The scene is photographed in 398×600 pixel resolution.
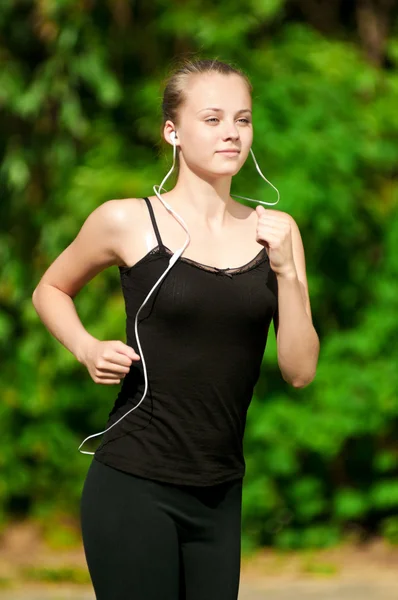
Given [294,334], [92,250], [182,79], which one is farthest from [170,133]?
[294,334]

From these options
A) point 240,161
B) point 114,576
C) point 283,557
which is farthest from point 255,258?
point 283,557

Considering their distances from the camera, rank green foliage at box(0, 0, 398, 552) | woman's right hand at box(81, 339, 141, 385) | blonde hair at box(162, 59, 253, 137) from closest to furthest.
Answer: woman's right hand at box(81, 339, 141, 385) < blonde hair at box(162, 59, 253, 137) < green foliage at box(0, 0, 398, 552)

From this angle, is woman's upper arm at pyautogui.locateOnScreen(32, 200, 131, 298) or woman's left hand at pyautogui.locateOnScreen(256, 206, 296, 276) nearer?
woman's left hand at pyautogui.locateOnScreen(256, 206, 296, 276)

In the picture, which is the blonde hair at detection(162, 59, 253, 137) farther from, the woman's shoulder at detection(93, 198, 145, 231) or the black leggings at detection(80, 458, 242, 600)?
the black leggings at detection(80, 458, 242, 600)

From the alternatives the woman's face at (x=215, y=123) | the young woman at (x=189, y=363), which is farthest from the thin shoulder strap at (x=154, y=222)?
the woman's face at (x=215, y=123)

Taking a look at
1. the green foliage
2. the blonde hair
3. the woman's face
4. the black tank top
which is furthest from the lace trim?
the green foliage

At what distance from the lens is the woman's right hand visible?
228 centimetres

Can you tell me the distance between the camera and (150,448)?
2.37 m

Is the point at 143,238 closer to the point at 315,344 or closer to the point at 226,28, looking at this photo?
the point at 315,344

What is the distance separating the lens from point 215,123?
8.02 feet

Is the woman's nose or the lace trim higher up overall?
the woman's nose

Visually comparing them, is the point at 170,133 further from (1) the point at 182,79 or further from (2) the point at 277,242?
(2) the point at 277,242

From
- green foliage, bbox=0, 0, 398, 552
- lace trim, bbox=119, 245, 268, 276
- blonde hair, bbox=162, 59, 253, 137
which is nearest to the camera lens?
lace trim, bbox=119, 245, 268, 276

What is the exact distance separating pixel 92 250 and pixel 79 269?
0.27ft
